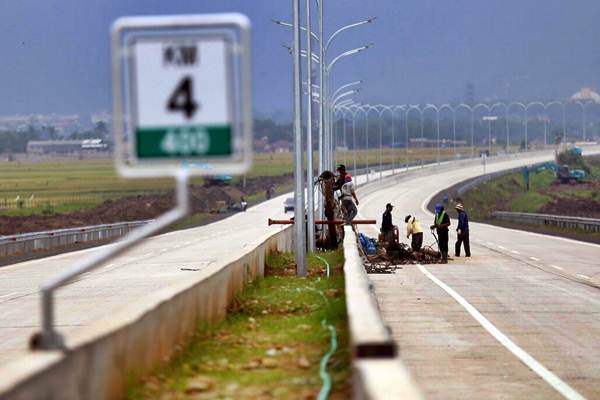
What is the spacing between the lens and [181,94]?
9211 millimetres

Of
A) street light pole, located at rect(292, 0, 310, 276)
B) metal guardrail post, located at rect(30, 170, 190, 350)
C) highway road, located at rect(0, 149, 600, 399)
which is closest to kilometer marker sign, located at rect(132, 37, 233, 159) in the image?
metal guardrail post, located at rect(30, 170, 190, 350)

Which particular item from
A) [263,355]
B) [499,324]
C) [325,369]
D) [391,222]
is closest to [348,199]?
[391,222]

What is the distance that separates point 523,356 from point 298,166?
10.9m

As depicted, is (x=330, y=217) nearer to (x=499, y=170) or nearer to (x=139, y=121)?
(x=139, y=121)

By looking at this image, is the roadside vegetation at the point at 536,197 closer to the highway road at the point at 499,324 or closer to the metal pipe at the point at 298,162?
the highway road at the point at 499,324

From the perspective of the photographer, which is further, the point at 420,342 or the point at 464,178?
the point at 464,178

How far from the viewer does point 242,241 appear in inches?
2436

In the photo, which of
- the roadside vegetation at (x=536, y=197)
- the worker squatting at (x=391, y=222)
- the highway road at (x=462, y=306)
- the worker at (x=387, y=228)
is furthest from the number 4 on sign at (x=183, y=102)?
the roadside vegetation at (x=536, y=197)

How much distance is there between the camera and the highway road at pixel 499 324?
16547 millimetres

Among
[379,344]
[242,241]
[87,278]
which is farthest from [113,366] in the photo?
[242,241]

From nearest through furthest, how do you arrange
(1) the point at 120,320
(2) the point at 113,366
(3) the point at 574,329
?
1. (2) the point at 113,366
2. (1) the point at 120,320
3. (3) the point at 574,329

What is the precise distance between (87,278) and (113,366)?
26.5m

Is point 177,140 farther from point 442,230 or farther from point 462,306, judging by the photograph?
point 442,230

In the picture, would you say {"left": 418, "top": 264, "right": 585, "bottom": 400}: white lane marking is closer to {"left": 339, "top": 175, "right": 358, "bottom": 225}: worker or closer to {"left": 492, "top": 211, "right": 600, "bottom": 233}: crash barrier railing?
{"left": 339, "top": 175, "right": 358, "bottom": 225}: worker
